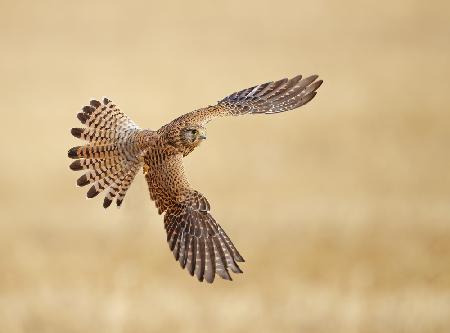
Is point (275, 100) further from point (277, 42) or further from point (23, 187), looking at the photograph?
point (277, 42)

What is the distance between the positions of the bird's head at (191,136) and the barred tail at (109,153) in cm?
37

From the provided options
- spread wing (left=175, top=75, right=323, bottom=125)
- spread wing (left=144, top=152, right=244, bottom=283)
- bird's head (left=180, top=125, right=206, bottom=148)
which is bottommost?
spread wing (left=144, top=152, right=244, bottom=283)

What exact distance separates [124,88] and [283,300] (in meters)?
10.0

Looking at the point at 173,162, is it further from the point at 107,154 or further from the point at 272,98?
the point at 272,98

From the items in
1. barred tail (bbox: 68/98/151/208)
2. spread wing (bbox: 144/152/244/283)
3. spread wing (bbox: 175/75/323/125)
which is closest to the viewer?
spread wing (bbox: 144/152/244/283)

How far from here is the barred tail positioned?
10.6 metres

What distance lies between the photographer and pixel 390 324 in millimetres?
12438

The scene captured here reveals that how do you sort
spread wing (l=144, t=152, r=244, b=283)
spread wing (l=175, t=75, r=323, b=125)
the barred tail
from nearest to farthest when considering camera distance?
1. spread wing (l=144, t=152, r=244, b=283)
2. the barred tail
3. spread wing (l=175, t=75, r=323, b=125)

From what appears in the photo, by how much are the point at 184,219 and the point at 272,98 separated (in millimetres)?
1186

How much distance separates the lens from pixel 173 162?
34.1 feet

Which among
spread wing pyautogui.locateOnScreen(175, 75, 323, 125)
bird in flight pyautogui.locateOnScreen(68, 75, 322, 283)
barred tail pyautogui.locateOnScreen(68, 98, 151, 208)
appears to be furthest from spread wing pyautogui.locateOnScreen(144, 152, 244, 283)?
spread wing pyautogui.locateOnScreen(175, 75, 323, 125)

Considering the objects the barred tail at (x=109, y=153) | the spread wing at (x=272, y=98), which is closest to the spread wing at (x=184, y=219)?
the barred tail at (x=109, y=153)

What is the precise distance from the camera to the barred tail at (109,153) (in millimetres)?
10648

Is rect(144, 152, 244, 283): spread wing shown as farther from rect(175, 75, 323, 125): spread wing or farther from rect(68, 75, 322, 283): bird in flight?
rect(175, 75, 323, 125): spread wing
